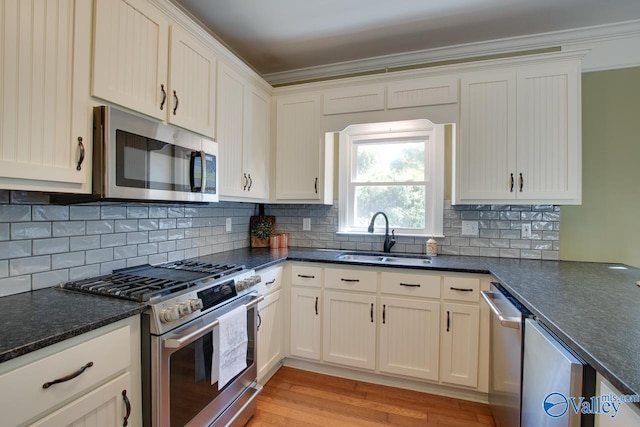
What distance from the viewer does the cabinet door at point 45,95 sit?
100cm

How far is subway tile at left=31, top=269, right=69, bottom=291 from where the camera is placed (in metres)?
Result: 1.32

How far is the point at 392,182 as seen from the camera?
9.34 feet

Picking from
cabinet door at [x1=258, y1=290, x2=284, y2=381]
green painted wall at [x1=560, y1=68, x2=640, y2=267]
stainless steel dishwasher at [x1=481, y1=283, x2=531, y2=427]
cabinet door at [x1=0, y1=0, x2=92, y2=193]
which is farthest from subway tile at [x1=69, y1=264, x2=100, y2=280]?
green painted wall at [x1=560, y1=68, x2=640, y2=267]

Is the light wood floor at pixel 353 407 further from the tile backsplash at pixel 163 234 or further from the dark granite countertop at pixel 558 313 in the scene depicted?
the tile backsplash at pixel 163 234

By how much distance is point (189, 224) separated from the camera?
221 cm

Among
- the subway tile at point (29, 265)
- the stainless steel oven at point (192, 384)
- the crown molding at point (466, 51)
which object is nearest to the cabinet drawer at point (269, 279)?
the stainless steel oven at point (192, 384)

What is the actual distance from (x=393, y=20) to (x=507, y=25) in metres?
0.86

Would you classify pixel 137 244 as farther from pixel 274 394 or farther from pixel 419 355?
pixel 419 355

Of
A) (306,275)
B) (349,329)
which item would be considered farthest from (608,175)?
(306,275)

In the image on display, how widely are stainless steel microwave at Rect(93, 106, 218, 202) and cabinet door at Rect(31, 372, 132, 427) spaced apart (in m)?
0.73

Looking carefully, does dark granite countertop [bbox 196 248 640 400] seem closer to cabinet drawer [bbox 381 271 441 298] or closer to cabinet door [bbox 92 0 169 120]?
cabinet drawer [bbox 381 271 441 298]

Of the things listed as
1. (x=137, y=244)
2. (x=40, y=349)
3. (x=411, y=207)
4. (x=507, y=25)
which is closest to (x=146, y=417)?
(x=40, y=349)

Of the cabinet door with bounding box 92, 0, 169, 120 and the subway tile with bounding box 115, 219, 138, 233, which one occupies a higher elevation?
the cabinet door with bounding box 92, 0, 169, 120

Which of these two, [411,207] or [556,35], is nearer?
[556,35]
